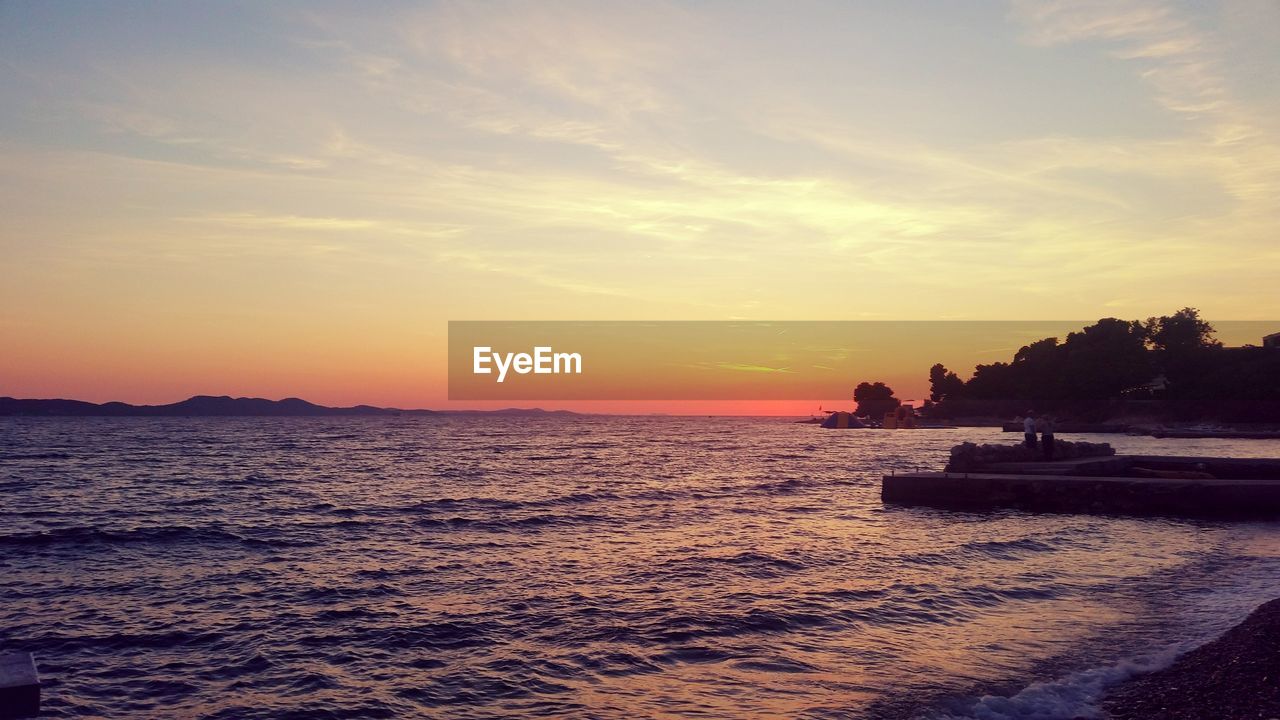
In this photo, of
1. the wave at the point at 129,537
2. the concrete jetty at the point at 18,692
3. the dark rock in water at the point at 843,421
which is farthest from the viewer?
the dark rock in water at the point at 843,421

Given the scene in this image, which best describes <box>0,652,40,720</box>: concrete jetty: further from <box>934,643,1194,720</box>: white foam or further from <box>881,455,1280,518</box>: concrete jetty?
<box>881,455,1280,518</box>: concrete jetty

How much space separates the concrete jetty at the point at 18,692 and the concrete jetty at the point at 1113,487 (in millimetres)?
33028

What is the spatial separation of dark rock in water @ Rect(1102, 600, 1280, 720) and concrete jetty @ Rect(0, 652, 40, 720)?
10.6 metres

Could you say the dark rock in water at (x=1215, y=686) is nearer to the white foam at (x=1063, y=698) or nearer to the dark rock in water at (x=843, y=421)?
the white foam at (x=1063, y=698)

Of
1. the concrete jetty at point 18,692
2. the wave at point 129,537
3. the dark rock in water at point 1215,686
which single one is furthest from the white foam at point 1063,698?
the wave at point 129,537

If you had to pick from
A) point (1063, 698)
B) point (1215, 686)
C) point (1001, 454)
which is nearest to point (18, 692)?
point (1063, 698)

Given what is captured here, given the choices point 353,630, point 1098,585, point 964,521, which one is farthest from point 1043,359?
point 353,630

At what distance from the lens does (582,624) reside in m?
15.2

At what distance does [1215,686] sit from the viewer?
10.5m

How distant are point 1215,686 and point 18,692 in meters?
12.4

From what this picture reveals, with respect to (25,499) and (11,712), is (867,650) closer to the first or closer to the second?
(11,712)

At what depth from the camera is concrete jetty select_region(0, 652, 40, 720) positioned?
4.30 metres

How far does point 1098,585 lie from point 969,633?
5.87m

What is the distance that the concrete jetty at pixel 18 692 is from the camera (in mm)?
4297
